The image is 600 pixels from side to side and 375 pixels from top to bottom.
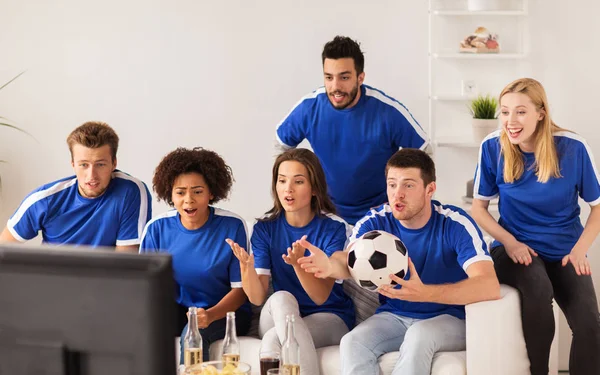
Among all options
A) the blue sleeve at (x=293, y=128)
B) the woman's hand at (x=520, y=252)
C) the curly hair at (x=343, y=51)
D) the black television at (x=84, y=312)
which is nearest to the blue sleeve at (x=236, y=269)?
the blue sleeve at (x=293, y=128)

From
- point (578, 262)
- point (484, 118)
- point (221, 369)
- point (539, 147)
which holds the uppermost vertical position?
point (484, 118)

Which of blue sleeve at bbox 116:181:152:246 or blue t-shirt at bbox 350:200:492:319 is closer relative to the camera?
blue t-shirt at bbox 350:200:492:319

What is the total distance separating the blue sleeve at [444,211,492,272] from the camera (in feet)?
9.04

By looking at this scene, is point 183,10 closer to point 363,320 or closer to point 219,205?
point 219,205

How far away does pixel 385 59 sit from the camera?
444 cm

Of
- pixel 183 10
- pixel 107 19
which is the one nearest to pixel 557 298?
pixel 183 10

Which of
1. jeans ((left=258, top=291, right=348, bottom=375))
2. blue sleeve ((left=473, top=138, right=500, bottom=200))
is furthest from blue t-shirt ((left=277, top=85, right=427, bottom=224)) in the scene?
jeans ((left=258, top=291, right=348, bottom=375))

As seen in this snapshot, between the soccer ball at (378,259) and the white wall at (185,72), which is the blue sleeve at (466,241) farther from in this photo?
the white wall at (185,72)

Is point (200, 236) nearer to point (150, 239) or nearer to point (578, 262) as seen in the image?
point (150, 239)

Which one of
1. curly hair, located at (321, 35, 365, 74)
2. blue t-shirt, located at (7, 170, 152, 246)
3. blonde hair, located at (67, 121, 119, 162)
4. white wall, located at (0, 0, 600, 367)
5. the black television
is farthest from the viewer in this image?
white wall, located at (0, 0, 600, 367)

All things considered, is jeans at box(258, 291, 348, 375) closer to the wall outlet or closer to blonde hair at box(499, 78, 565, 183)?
blonde hair at box(499, 78, 565, 183)

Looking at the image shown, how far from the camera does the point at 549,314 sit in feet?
9.23

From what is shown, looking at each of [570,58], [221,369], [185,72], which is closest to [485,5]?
[570,58]

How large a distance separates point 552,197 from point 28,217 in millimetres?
2038
